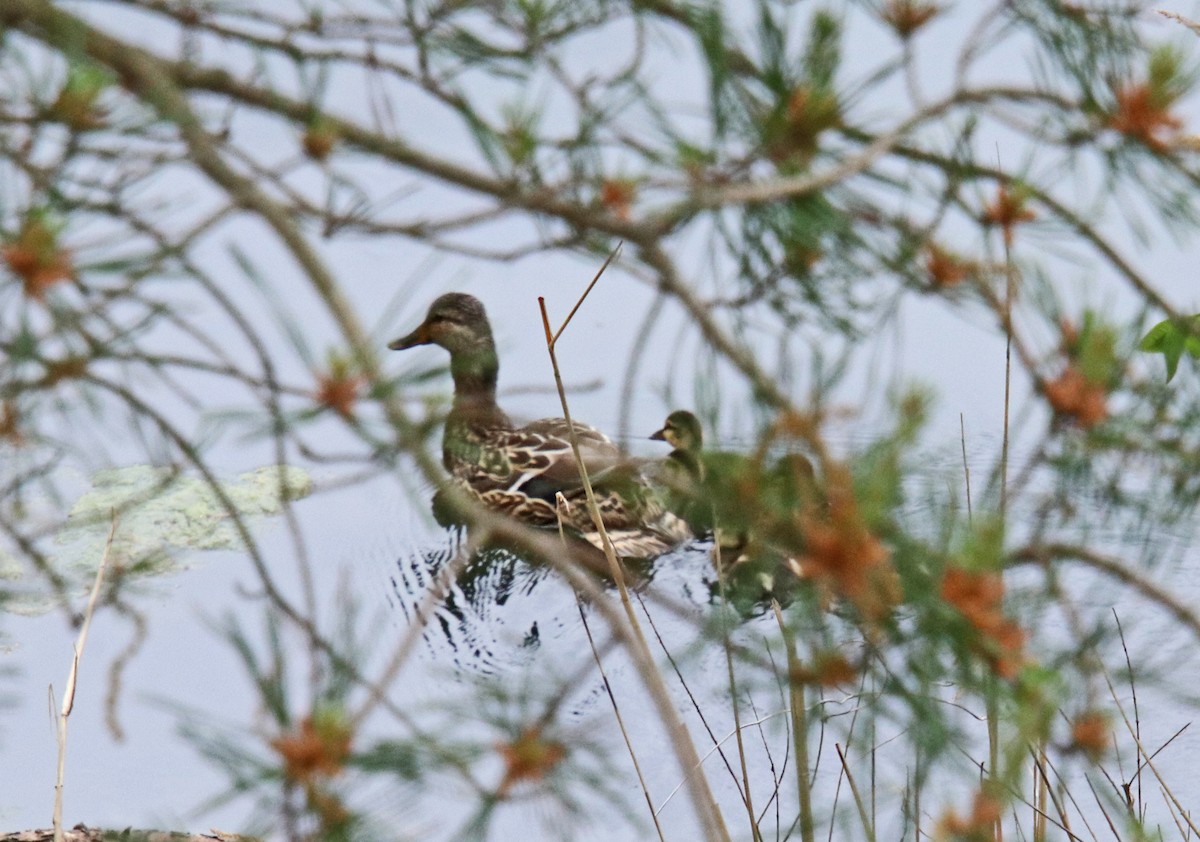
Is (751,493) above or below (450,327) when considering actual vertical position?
below

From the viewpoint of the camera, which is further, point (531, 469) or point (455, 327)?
point (455, 327)

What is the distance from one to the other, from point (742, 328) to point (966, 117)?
237mm

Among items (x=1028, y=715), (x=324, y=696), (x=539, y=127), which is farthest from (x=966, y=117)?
(x=324, y=696)

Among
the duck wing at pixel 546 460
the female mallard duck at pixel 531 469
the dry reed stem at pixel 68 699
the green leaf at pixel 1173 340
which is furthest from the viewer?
the duck wing at pixel 546 460

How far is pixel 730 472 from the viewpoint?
38.2 inches

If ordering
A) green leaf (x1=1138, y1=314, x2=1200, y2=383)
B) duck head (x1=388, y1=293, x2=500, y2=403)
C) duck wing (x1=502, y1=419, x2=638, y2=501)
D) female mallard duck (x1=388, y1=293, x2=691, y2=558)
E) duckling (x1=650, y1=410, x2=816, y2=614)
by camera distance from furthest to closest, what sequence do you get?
duck head (x1=388, y1=293, x2=500, y2=403)
duck wing (x1=502, y1=419, x2=638, y2=501)
female mallard duck (x1=388, y1=293, x2=691, y2=558)
green leaf (x1=1138, y1=314, x2=1200, y2=383)
duckling (x1=650, y1=410, x2=816, y2=614)

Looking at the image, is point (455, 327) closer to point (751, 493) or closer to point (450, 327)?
point (450, 327)

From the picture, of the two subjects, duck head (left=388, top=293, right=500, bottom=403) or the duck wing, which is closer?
the duck wing

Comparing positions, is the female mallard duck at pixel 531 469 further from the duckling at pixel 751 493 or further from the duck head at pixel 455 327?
the duckling at pixel 751 493

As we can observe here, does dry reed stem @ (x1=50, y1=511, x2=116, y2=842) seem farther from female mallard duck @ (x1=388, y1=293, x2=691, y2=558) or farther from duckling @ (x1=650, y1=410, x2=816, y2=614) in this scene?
female mallard duck @ (x1=388, y1=293, x2=691, y2=558)

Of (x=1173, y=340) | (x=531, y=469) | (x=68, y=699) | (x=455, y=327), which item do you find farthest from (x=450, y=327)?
(x=1173, y=340)

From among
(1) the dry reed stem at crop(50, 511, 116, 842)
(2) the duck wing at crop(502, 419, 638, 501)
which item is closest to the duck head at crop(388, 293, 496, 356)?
(2) the duck wing at crop(502, 419, 638, 501)

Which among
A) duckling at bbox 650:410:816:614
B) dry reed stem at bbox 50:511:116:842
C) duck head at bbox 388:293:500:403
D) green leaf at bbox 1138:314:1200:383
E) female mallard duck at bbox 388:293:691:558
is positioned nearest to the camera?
duckling at bbox 650:410:816:614

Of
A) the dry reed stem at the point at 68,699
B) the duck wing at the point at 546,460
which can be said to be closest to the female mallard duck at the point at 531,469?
the duck wing at the point at 546,460
